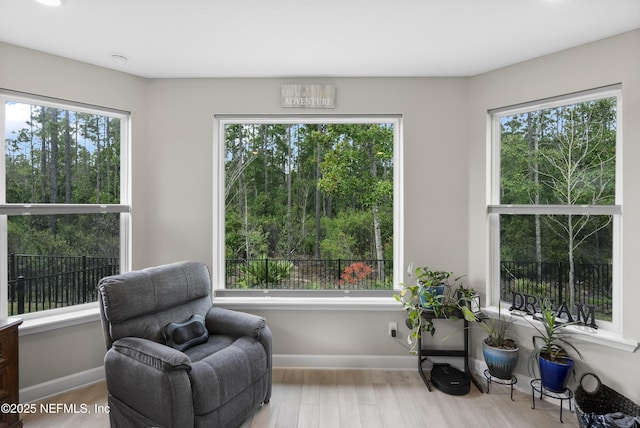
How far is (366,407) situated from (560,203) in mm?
2137

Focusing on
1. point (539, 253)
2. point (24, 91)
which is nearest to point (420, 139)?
point (539, 253)

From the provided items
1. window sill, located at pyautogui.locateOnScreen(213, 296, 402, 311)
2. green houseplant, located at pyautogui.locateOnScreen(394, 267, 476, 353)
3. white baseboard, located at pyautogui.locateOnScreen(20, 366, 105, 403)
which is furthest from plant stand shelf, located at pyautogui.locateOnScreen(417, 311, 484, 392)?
white baseboard, located at pyautogui.locateOnScreen(20, 366, 105, 403)

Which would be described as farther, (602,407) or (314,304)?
(314,304)

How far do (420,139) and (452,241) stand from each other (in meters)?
0.97

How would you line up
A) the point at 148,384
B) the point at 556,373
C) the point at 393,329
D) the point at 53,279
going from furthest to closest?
the point at 393,329
the point at 53,279
the point at 556,373
the point at 148,384

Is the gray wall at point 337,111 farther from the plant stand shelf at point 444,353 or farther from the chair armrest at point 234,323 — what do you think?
the chair armrest at point 234,323

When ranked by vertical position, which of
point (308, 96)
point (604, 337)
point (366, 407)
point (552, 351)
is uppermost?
point (308, 96)

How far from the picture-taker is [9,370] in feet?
6.49

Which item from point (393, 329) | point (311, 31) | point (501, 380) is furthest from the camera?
point (393, 329)

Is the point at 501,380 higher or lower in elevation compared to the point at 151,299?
lower

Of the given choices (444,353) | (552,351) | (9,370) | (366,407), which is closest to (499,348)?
(552,351)

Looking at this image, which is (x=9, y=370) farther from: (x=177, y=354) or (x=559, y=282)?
(x=559, y=282)

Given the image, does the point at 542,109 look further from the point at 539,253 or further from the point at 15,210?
the point at 15,210

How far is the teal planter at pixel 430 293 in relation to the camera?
2553mm
